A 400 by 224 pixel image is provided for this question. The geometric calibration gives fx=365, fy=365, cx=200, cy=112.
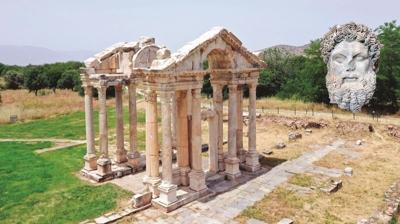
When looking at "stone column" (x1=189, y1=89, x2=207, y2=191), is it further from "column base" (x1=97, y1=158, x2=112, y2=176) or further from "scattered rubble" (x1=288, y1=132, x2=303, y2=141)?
"scattered rubble" (x1=288, y1=132, x2=303, y2=141)

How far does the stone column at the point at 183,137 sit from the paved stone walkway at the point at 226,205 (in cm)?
163

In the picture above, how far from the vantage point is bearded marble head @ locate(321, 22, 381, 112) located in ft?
73.3

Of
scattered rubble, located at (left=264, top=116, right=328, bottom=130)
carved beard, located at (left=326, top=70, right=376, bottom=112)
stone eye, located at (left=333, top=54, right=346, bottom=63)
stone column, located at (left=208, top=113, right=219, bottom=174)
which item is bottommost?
scattered rubble, located at (left=264, top=116, right=328, bottom=130)

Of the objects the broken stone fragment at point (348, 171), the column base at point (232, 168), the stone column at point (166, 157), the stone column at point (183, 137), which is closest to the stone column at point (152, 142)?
the stone column at point (166, 157)

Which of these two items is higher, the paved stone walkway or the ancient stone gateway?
the ancient stone gateway

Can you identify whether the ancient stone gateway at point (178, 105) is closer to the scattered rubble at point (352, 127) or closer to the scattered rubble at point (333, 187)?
the scattered rubble at point (333, 187)

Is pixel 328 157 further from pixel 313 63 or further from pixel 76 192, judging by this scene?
pixel 313 63

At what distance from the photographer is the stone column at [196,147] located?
49.2 feet

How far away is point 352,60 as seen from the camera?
75.0 feet

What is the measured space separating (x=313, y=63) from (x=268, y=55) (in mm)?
18199

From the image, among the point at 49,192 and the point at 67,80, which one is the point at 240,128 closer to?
the point at 49,192

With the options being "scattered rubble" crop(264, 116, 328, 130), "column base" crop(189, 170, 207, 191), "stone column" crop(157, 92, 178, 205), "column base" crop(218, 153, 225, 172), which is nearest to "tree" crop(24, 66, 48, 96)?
"scattered rubble" crop(264, 116, 328, 130)

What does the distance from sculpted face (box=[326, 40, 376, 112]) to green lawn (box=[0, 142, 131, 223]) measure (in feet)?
52.5

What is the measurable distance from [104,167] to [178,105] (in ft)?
17.1
